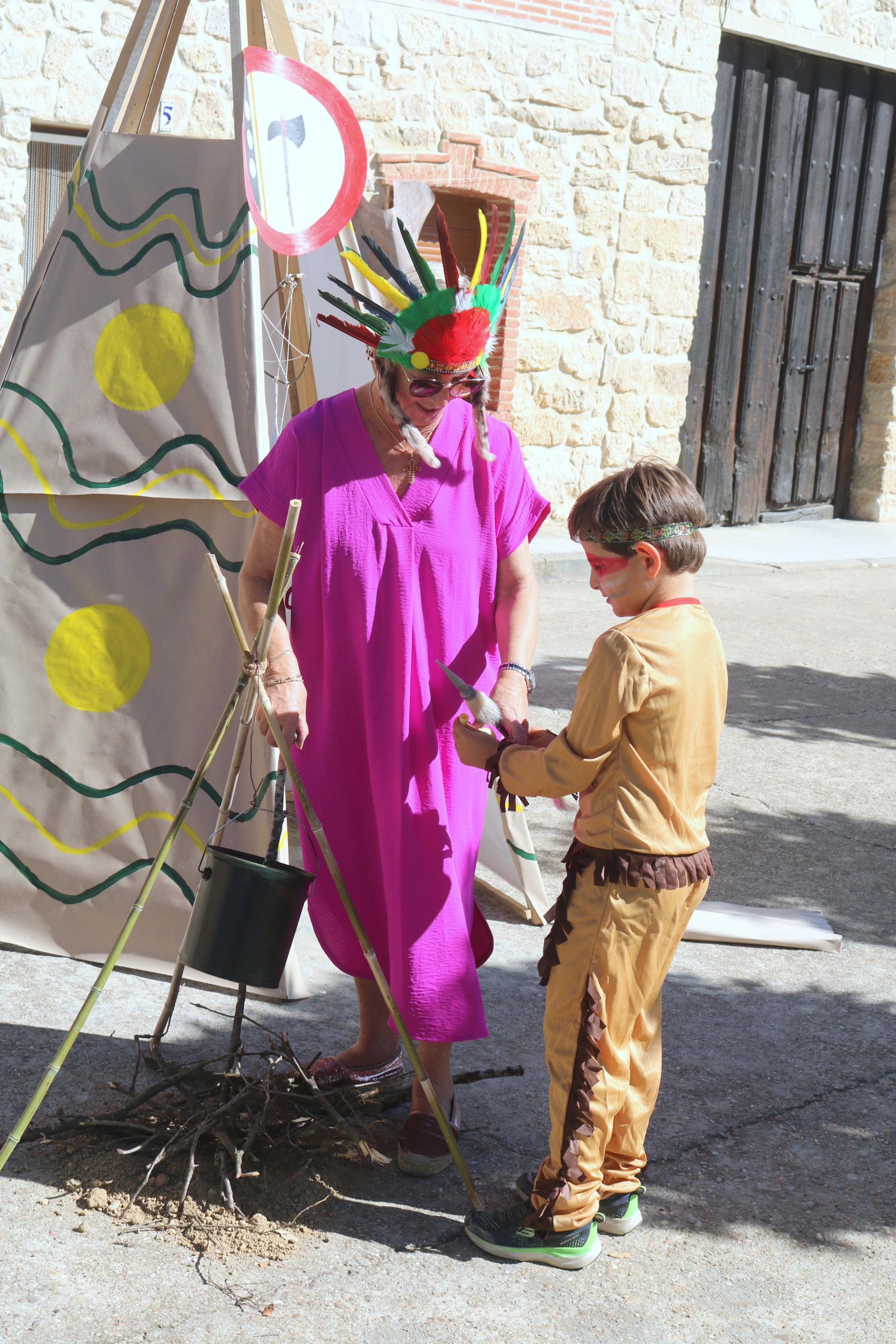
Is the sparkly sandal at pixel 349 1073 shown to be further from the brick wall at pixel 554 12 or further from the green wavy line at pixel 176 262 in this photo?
the brick wall at pixel 554 12

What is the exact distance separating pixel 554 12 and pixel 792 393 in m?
4.41

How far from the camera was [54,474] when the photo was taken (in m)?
3.44

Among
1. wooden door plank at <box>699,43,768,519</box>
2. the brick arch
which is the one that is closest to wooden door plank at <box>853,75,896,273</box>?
wooden door plank at <box>699,43,768,519</box>

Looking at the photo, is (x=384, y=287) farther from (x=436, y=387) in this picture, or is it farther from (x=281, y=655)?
(x=281, y=655)

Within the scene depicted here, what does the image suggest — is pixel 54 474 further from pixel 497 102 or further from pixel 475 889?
pixel 497 102

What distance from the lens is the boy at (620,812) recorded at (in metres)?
2.26

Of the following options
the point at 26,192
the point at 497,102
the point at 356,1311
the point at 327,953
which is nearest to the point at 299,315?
the point at 327,953

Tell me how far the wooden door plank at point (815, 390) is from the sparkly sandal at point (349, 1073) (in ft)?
35.9

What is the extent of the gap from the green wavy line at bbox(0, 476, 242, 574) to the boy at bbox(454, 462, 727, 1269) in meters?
1.26

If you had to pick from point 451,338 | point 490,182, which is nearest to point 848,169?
point 490,182

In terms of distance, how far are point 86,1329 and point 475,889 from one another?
2.37 meters

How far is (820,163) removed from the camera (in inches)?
474

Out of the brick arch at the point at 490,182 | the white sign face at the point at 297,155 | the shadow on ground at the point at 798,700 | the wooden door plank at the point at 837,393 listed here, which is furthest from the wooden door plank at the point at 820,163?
the white sign face at the point at 297,155

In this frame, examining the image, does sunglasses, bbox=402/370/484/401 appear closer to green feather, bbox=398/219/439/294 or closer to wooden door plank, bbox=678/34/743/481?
green feather, bbox=398/219/439/294
